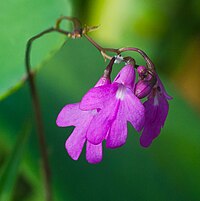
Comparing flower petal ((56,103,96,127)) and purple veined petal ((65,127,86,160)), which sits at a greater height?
flower petal ((56,103,96,127))

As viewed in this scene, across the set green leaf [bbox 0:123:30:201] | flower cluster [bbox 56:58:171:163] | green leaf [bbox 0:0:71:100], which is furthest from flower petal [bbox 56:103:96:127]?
green leaf [bbox 0:123:30:201]

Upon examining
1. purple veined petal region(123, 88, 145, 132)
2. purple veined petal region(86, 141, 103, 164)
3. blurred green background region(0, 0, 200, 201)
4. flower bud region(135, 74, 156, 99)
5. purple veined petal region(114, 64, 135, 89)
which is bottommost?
purple veined petal region(86, 141, 103, 164)

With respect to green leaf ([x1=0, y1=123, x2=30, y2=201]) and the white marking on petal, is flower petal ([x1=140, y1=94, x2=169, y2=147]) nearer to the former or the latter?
the white marking on petal

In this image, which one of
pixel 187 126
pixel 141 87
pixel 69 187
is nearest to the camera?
pixel 141 87

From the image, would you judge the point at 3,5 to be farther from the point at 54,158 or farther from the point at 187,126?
the point at 187,126

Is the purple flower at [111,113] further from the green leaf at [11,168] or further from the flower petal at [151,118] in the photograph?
the green leaf at [11,168]

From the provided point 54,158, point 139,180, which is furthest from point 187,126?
point 54,158

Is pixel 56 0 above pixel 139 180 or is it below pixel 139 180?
above
